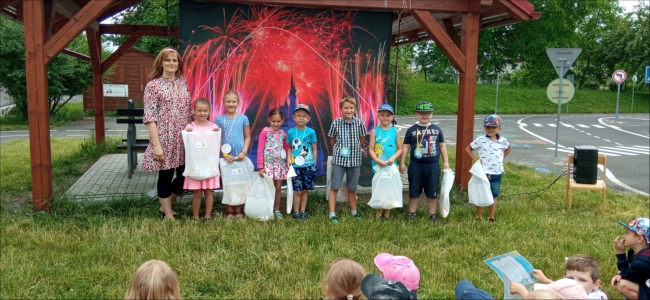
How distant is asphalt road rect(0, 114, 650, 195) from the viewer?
37.7 ft

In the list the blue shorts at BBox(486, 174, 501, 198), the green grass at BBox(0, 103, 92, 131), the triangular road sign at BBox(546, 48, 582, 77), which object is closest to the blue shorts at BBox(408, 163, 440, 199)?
the blue shorts at BBox(486, 174, 501, 198)

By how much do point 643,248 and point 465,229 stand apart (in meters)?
2.55

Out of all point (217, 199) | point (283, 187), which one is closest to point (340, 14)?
point (283, 187)

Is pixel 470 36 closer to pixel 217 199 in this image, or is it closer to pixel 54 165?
pixel 217 199

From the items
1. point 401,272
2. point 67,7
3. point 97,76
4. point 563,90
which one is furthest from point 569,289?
point 563,90

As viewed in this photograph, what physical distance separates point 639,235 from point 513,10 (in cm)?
434

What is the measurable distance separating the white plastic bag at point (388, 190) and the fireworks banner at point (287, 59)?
1.58 m

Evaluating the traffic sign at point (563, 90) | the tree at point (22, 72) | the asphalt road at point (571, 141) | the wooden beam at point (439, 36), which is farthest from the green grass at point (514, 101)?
the wooden beam at point (439, 36)

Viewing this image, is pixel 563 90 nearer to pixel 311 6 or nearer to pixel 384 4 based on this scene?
pixel 384 4

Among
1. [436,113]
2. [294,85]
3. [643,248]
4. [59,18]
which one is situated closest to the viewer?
[643,248]

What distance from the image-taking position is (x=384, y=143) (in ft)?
20.1

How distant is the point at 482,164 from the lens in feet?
20.2

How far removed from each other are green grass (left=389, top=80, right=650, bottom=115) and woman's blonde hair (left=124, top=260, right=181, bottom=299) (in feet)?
94.7

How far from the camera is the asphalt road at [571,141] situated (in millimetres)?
11494
